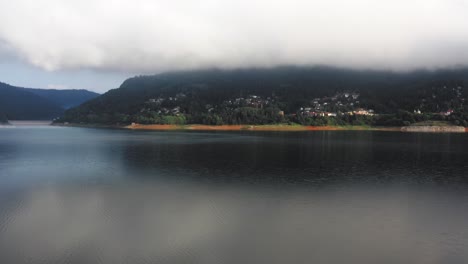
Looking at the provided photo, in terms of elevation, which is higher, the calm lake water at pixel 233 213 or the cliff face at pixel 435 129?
the cliff face at pixel 435 129

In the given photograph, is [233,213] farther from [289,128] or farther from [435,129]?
[435,129]

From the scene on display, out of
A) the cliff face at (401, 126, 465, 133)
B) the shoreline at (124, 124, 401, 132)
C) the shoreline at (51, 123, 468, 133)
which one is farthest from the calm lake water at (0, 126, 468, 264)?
the shoreline at (124, 124, 401, 132)

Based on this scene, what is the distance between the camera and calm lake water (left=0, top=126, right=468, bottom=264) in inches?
619

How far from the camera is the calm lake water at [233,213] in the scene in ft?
51.6

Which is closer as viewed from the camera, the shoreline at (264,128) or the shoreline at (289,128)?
the shoreline at (289,128)

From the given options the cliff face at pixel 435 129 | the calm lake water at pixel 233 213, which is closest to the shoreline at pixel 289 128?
the cliff face at pixel 435 129

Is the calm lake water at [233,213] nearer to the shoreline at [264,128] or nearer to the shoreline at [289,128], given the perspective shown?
the shoreline at [289,128]

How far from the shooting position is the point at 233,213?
2152cm

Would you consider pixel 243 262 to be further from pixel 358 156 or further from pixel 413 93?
pixel 413 93

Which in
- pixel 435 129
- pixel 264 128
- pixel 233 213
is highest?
pixel 435 129

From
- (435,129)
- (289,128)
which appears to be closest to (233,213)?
(289,128)

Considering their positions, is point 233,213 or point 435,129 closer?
point 233,213

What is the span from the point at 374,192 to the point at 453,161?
80.4ft

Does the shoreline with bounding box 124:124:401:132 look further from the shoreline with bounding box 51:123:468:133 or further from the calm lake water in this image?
the calm lake water
